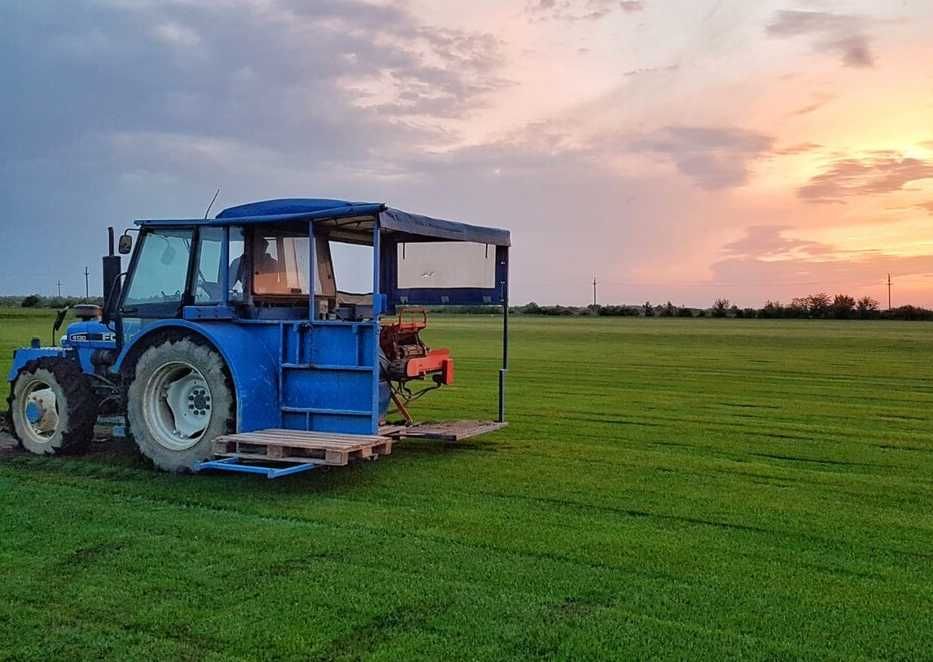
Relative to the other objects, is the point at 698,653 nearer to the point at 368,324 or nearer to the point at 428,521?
the point at 428,521

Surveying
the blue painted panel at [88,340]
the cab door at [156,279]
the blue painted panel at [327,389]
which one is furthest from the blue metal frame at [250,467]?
the blue painted panel at [88,340]

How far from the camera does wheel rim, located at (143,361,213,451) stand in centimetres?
917

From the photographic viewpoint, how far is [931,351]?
109ft

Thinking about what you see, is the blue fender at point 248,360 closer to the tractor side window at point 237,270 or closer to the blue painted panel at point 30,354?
the tractor side window at point 237,270

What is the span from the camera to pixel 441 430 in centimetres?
1030

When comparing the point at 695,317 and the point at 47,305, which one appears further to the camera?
the point at 695,317

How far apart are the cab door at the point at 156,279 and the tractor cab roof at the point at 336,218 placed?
185mm

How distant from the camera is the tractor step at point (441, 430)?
9.89m

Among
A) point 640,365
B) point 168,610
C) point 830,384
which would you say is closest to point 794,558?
point 168,610

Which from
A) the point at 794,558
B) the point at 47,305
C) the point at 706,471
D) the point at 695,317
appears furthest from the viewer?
the point at 695,317

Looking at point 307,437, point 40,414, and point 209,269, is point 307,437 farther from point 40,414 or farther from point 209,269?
point 40,414

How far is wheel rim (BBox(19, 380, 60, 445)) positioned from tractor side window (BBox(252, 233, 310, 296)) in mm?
2960

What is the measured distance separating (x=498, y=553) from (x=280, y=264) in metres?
4.63

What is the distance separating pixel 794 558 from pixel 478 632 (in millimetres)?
2657
